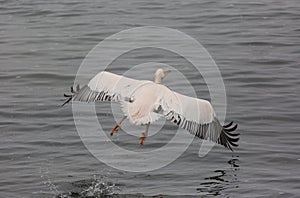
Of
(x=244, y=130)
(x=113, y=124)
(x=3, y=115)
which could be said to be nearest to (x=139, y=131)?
(x=113, y=124)

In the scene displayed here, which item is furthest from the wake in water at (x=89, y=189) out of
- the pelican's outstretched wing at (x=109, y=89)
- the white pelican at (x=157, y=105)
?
the pelican's outstretched wing at (x=109, y=89)

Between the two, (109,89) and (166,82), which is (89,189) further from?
(166,82)

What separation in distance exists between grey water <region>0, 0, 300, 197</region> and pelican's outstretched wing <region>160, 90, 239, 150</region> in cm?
63

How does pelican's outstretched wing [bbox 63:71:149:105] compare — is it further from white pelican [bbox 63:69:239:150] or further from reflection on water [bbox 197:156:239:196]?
reflection on water [bbox 197:156:239:196]

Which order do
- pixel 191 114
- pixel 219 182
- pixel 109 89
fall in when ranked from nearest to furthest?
pixel 191 114 → pixel 219 182 → pixel 109 89

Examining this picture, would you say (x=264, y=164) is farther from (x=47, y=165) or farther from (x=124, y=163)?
(x=47, y=165)

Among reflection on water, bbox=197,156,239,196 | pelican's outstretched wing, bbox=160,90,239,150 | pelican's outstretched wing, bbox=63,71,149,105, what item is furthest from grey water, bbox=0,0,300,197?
pelican's outstretched wing, bbox=63,71,149,105

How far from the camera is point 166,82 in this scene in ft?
52.2

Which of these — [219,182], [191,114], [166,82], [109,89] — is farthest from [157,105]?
[166,82]

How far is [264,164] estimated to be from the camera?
11.6 metres

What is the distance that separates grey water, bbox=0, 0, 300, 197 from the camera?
433 inches

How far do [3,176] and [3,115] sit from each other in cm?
304

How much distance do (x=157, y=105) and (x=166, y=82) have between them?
213 inches

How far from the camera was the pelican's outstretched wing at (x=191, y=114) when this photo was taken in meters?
10.6
